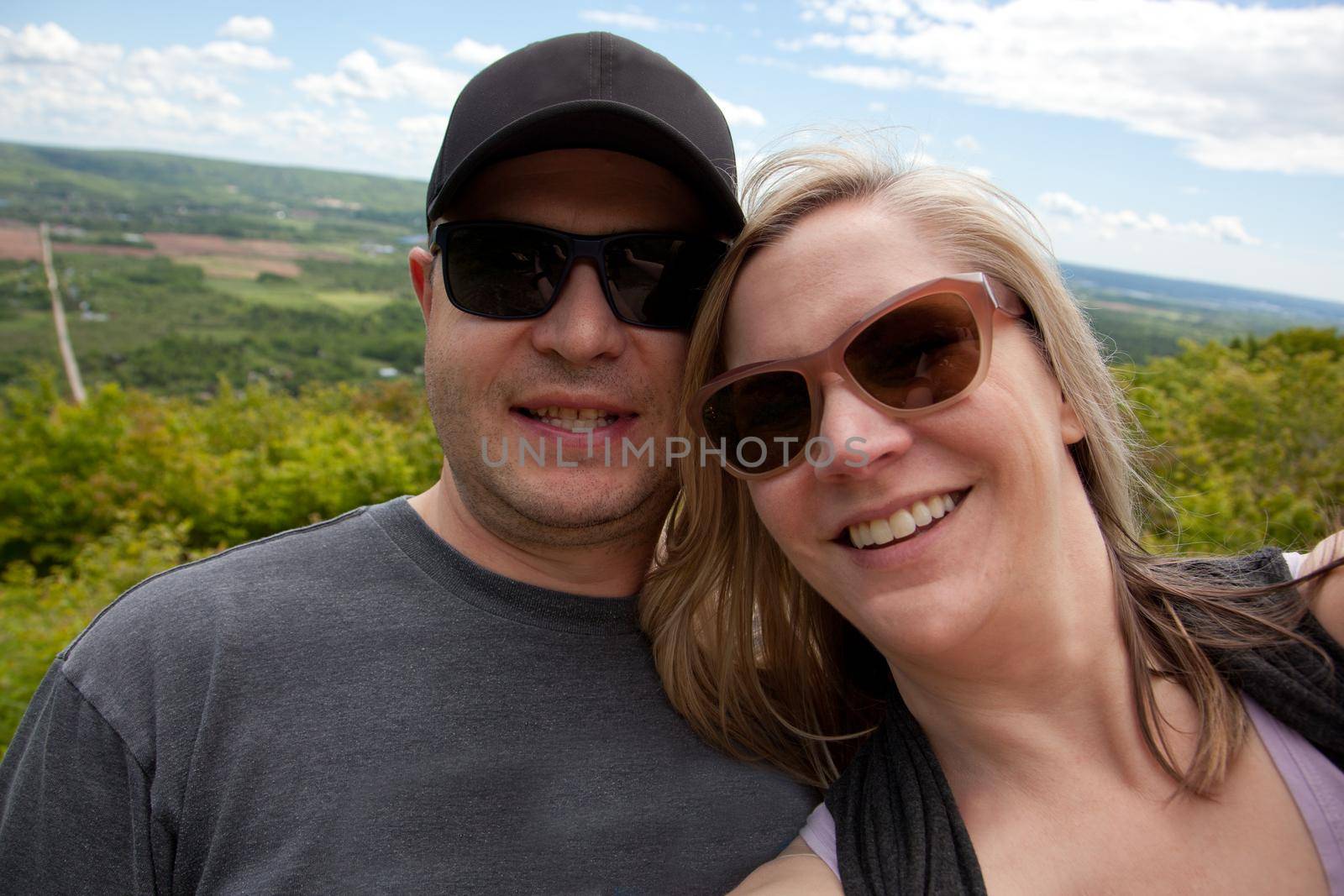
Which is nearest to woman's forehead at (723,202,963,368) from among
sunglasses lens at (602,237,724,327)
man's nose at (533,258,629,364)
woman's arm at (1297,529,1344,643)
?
sunglasses lens at (602,237,724,327)

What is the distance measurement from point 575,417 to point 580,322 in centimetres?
24

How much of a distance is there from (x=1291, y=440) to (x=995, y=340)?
14.3 m

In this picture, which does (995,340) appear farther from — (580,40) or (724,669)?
(580,40)

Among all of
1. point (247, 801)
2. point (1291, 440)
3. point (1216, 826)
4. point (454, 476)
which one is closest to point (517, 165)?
point (454, 476)

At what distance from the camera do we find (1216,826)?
1528mm

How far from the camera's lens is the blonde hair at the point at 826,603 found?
5.60 ft

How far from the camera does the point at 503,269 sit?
1922 mm

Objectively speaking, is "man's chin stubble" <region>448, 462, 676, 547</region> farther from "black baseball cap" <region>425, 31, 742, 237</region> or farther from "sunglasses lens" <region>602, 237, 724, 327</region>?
"black baseball cap" <region>425, 31, 742, 237</region>

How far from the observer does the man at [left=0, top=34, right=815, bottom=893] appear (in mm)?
1628

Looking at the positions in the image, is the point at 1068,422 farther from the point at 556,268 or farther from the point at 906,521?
the point at 556,268

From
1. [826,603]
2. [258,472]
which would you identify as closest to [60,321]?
[258,472]

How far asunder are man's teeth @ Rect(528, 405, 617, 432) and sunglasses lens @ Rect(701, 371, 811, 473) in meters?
0.29

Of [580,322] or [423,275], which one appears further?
[423,275]

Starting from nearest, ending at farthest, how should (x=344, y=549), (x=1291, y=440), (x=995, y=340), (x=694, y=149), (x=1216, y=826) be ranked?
(x=1216, y=826) → (x=995, y=340) → (x=694, y=149) → (x=344, y=549) → (x=1291, y=440)
